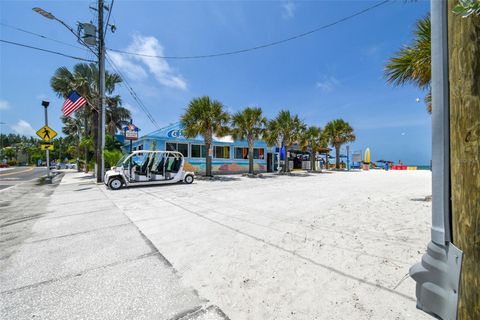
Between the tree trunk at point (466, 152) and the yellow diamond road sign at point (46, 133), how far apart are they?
60.9 feet

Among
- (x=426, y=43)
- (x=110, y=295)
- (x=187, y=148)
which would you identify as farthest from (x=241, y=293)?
(x=187, y=148)

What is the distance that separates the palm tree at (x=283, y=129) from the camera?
64.4 ft

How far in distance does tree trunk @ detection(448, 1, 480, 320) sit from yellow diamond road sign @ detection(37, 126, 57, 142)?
18548 mm

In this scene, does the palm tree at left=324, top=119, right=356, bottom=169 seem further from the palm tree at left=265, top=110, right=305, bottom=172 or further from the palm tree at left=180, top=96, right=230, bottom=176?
the palm tree at left=180, top=96, right=230, bottom=176

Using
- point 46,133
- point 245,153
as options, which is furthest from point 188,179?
point 245,153

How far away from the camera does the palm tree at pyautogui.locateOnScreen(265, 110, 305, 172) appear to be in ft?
64.4

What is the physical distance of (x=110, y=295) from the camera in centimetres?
224

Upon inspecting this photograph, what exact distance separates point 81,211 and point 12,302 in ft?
14.6

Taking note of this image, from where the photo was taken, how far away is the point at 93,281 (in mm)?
2514

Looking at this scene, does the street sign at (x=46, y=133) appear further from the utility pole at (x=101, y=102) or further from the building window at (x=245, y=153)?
the building window at (x=245, y=153)

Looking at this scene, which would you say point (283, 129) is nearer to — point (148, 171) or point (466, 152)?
point (148, 171)

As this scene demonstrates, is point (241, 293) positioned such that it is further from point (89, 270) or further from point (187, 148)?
point (187, 148)

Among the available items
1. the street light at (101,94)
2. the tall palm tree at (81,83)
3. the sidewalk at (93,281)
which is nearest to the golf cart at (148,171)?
the street light at (101,94)

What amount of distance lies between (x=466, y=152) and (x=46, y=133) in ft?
62.1
